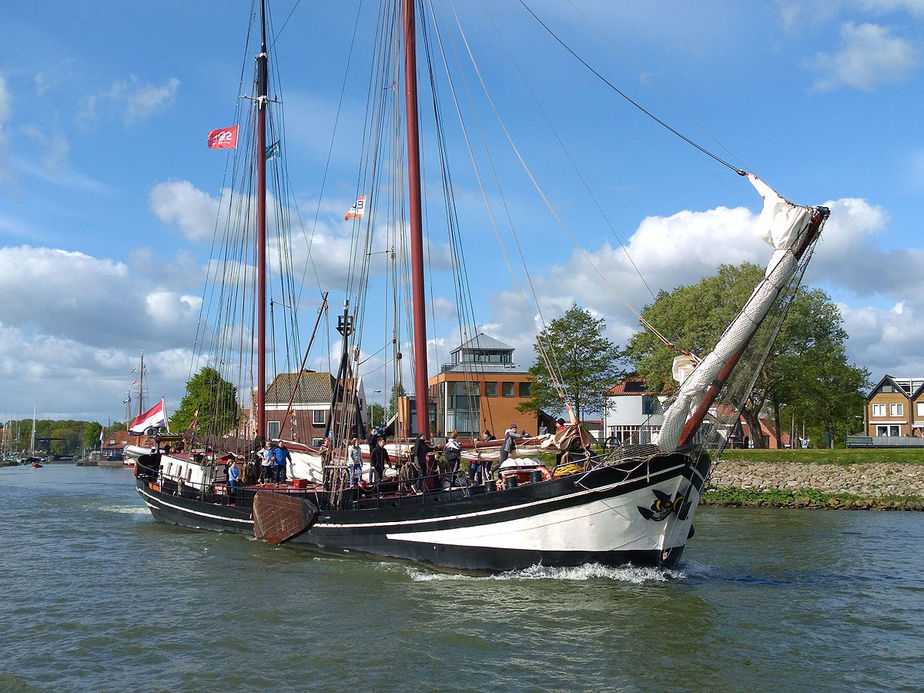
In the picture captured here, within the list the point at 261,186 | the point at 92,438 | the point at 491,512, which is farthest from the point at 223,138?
the point at 92,438

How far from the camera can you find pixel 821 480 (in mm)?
45094

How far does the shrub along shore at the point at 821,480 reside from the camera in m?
40.8

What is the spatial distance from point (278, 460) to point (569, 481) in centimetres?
1419

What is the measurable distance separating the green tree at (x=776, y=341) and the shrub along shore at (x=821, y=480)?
328 inches

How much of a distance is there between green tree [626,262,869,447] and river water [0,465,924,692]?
33.4 meters

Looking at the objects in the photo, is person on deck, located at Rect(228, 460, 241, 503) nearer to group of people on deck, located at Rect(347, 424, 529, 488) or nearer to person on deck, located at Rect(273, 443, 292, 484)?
person on deck, located at Rect(273, 443, 292, 484)

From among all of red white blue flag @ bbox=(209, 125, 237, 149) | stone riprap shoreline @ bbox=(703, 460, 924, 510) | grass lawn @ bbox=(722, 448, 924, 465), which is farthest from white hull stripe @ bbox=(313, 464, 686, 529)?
grass lawn @ bbox=(722, 448, 924, 465)

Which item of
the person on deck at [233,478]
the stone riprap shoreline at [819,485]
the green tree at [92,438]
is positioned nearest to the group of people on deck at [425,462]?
the person on deck at [233,478]

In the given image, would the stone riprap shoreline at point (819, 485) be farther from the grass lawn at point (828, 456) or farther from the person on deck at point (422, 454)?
the person on deck at point (422, 454)

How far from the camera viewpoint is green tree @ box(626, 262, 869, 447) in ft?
185

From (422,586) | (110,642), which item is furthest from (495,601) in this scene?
(110,642)

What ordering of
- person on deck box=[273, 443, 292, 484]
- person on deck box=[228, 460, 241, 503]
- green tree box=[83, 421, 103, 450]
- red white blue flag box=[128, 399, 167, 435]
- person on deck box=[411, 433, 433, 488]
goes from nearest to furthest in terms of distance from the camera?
person on deck box=[411, 433, 433, 488] → person on deck box=[273, 443, 292, 484] → person on deck box=[228, 460, 241, 503] → red white blue flag box=[128, 399, 167, 435] → green tree box=[83, 421, 103, 450]

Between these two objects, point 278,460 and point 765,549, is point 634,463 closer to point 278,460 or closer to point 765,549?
point 765,549

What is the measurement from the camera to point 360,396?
31.4m
